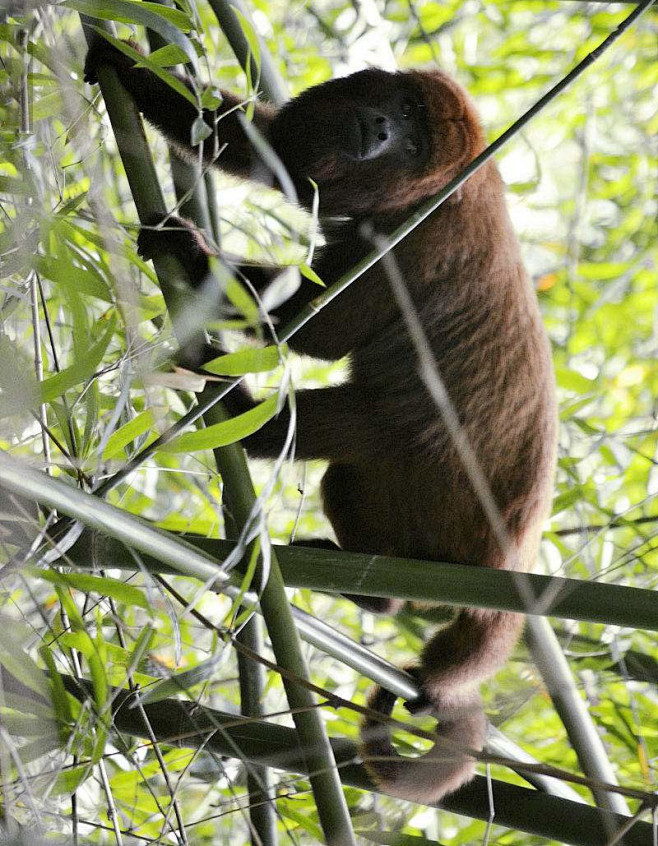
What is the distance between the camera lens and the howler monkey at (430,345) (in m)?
1.77

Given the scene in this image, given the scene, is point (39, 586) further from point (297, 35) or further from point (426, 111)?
point (297, 35)

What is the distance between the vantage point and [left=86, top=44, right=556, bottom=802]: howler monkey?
1.77 metres

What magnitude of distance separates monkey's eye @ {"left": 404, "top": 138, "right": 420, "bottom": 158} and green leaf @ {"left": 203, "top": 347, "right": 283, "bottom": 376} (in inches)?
42.6

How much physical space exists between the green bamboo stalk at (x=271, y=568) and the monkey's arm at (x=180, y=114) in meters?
0.20

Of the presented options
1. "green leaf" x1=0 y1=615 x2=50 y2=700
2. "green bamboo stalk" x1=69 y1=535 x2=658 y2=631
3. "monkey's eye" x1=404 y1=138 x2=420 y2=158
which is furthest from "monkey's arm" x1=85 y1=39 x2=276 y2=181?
"green leaf" x1=0 y1=615 x2=50 y2=700

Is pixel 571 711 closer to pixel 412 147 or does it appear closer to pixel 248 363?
pixel 248 363

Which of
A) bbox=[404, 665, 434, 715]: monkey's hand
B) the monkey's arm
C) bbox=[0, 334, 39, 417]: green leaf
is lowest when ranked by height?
bbox=[0, 334, 39, 417]: green leaf

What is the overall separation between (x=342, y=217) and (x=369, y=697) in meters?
0.99

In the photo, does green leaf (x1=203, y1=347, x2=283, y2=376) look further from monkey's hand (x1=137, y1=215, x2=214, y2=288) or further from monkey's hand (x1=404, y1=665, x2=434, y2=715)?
monkey's hand (x1=404, y1=665, x2=434, y2=715)

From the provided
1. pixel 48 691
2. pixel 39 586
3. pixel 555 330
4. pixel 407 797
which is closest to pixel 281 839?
pixel 407 797

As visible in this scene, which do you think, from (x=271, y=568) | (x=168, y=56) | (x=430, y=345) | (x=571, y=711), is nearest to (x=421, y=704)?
(x=571, y=711)

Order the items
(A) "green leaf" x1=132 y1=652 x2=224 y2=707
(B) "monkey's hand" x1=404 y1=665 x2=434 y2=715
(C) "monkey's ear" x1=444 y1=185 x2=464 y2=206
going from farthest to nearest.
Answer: (C) "monkey's ear" x1=444 y1=185 x2=464 y2=206 → (B) "monkey's hand" x1=404 y1=665 x2=434 y2=715 → (A) "green leaf" x1=132 y1=652 x2=224 y2=707

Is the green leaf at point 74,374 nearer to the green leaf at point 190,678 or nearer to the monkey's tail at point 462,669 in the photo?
the green leaf at point 190,678

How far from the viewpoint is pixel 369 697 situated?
1836 millimetres
